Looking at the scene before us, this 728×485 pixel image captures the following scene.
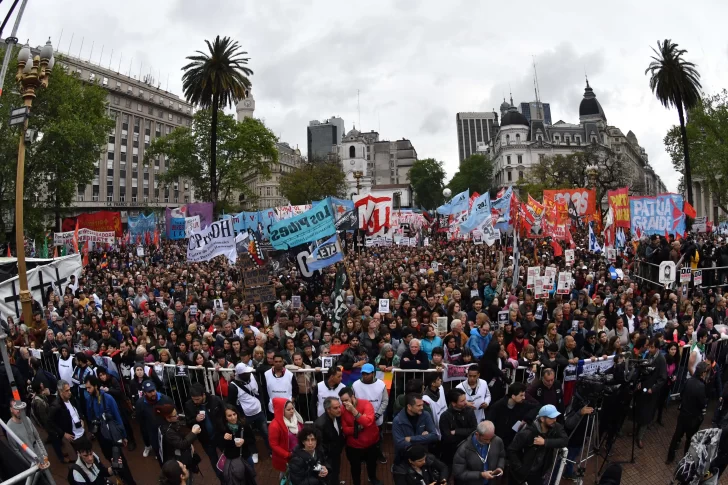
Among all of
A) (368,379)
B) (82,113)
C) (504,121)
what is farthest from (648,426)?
Result: (504,121)

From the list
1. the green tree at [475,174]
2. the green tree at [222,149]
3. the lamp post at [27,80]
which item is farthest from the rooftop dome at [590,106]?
the lamp post at [27,80]

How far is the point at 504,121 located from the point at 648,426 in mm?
114405

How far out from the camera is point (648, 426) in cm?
811

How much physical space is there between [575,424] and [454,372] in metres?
1.67

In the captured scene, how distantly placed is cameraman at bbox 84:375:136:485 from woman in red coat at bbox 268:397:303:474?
8.12 ft

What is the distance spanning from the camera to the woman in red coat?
19.5ft

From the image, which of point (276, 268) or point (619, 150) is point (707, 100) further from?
point (619, 150)

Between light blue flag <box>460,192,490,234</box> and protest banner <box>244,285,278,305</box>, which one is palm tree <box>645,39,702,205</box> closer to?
light blue flag <box>460,192,490,234</box>

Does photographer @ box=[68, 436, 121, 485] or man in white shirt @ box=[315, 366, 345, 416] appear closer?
photographer @ box=[68, 436, 121, 485]

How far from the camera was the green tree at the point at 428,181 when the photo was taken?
108 metres

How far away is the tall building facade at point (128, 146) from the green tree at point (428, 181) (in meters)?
46.4

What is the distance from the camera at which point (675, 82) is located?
34.8 metres

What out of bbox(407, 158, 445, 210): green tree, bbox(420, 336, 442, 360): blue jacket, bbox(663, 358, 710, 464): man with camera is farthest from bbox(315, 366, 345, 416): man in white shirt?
bbox(407, 158, 445, 210): green tree

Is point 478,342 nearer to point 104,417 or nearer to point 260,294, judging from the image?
point 104,417
